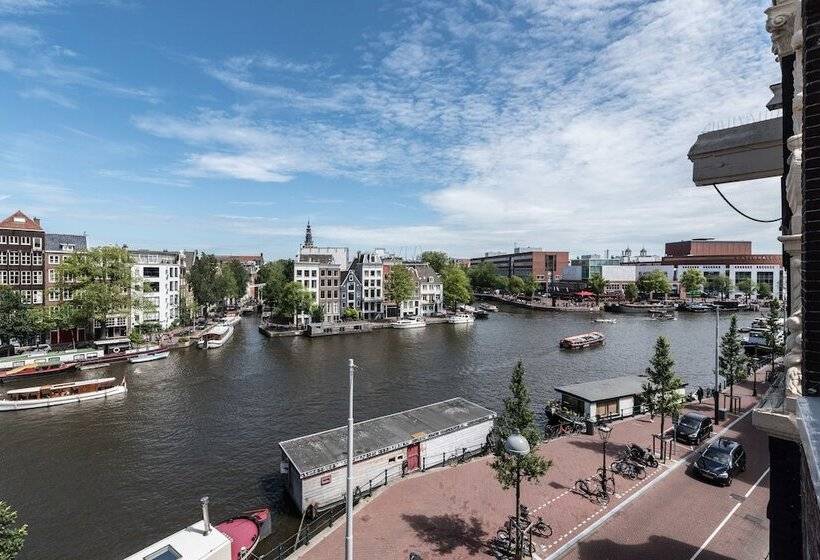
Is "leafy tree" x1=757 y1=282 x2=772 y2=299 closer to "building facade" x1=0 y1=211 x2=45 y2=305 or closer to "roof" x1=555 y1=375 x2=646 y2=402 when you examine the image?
"roof" x1=555 y1=375 x2=646 y2=402

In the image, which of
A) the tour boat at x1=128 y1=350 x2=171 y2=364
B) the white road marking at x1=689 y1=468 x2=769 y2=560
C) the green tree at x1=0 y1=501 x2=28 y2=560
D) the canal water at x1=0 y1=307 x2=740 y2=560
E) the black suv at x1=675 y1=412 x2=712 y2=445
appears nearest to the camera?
the green tree at x1=0 y1=501 x2=28 y2=560

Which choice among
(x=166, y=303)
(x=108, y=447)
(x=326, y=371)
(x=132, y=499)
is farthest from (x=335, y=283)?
(x=132, y=499)

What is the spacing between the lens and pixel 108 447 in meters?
28.4

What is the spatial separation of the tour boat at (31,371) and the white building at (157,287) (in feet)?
49.4

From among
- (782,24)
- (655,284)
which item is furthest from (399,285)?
(655,284)

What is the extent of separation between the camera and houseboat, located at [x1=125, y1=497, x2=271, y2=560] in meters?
14.7

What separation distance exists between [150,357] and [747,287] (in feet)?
544

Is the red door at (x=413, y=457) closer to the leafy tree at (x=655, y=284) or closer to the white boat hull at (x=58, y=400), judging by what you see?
the white boat hull at (x=58, y=400)

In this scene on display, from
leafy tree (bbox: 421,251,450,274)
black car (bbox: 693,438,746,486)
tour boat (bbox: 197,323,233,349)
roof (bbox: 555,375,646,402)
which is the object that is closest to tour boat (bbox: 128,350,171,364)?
tour boat (bbox: 197,323,233,349)

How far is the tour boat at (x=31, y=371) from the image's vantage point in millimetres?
43656

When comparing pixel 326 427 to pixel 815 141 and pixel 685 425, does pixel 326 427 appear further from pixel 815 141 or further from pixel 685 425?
pixel 815 141

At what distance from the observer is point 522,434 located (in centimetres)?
1709

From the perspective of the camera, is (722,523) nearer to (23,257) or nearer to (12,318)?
(12,318)

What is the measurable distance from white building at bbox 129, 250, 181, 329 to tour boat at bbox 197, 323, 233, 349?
831 cm
